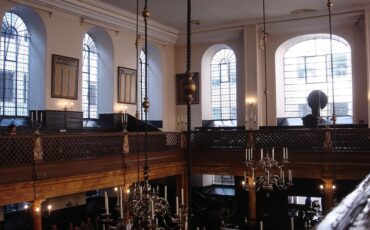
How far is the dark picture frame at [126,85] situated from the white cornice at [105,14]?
1.79 metres

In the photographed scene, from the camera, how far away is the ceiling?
51.9 feet

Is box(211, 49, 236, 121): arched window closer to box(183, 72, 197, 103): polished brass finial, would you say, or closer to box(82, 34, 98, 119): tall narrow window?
box(82, 34, 98, 119): tall narrow window

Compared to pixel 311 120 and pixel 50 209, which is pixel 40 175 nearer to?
pixel 50 209

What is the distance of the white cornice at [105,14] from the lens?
14.0 metres

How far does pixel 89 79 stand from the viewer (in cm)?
1662

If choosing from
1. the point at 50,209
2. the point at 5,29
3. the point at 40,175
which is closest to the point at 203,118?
the point at 50,209

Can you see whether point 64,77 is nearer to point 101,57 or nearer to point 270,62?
point 101,57

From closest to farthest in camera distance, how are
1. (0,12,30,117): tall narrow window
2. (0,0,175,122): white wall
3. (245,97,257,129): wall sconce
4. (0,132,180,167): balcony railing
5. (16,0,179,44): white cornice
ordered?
(0,132,180,167): balcony railing, (0,12,30,117): tall narrow window, (0,0,175,122): white wall, (16,0,179,44): white cornice, (245,97,257,129): wall sconce

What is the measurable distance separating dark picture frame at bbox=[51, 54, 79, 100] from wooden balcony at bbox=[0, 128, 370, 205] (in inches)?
137

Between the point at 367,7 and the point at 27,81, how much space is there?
1317 cm

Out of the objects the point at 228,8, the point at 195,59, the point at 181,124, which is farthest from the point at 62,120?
the point at 195,59

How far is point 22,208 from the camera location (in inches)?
559

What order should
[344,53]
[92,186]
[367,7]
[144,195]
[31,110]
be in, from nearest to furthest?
[144,195] → [92,186] → [31,110] → [367,7] → [344,53]

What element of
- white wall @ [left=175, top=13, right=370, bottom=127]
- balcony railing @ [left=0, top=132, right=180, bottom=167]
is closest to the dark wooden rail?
balcony railing @ [left=0, top=132, right=180, bottom=167]
